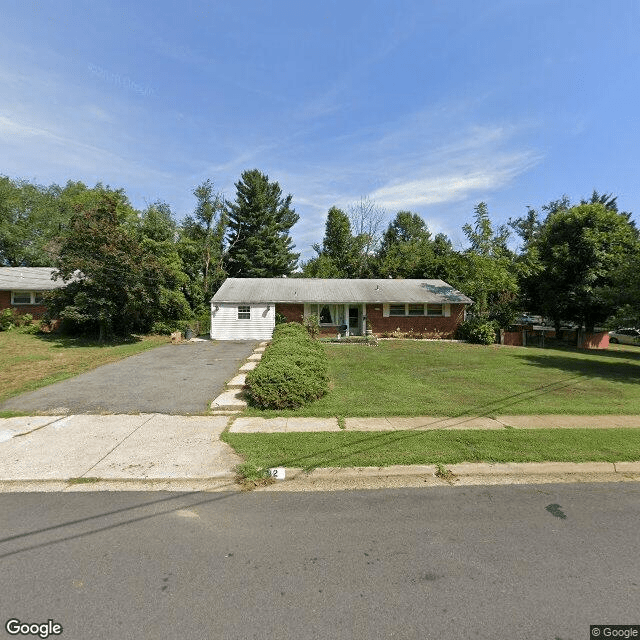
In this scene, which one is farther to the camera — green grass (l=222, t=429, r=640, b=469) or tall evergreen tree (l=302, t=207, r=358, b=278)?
tall evergreen tree (l=302, t=207, r=358, b=278)

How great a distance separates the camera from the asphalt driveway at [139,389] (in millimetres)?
7535

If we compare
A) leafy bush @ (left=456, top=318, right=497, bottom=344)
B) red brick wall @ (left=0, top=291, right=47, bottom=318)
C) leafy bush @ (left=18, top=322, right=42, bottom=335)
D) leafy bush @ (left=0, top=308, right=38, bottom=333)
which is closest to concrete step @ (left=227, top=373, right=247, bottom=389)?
leafy bush @ (left=456, top=318, right=497, bottom=344)

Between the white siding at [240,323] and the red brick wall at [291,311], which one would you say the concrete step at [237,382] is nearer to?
the white siding at [240,323]

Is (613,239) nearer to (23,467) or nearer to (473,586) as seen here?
(473,586)

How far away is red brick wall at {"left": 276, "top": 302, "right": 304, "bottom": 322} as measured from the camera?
886 inches

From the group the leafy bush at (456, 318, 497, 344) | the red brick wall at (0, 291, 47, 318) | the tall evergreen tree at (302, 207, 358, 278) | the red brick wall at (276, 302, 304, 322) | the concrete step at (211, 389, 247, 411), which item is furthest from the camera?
the tall evergreen tree at (302, 207, 358, 278)

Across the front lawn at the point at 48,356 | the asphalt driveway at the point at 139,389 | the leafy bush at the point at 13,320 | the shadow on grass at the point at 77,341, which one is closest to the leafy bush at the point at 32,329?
the leafy bush at the point at 13,320

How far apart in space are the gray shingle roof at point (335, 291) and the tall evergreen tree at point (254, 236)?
499 inches

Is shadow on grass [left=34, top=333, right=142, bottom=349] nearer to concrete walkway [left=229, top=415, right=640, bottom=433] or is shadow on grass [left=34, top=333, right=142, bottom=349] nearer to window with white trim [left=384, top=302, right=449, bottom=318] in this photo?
concrete walkway [left=229, top=415, right=640, bottom=433]

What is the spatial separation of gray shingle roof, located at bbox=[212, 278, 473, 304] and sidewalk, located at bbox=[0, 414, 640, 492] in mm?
15798

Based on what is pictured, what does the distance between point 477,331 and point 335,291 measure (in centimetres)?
964

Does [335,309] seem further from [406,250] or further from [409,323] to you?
[406,250]

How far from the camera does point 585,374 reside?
11992 millimetres

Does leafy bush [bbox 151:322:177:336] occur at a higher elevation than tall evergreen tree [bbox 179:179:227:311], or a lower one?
lower
